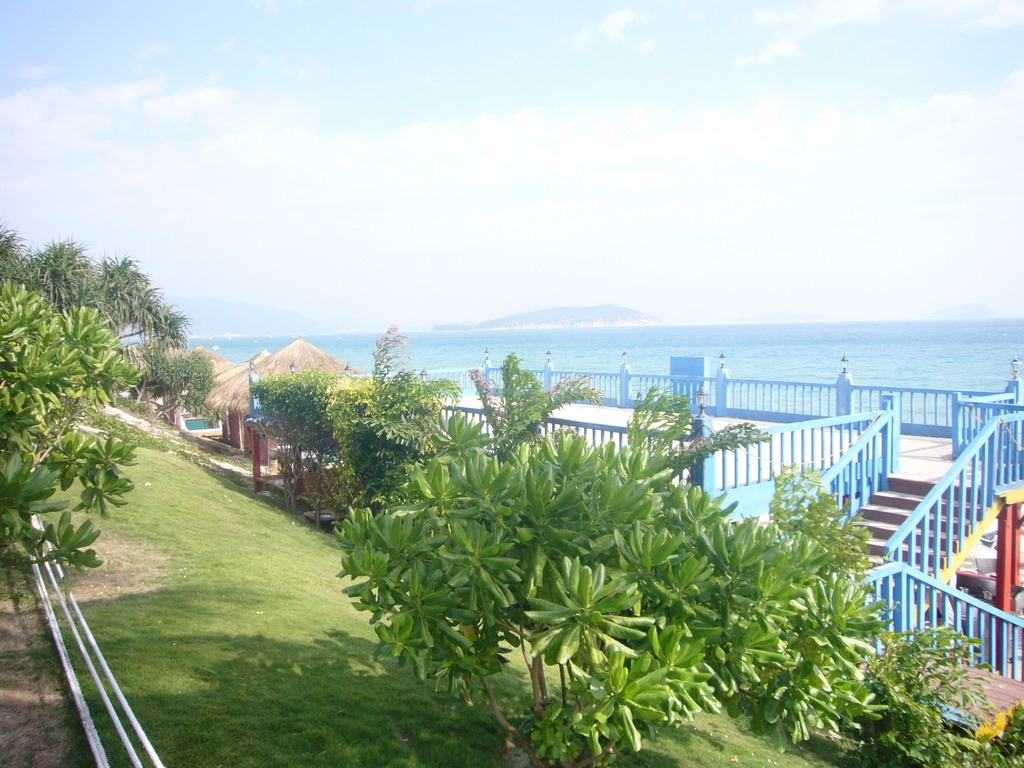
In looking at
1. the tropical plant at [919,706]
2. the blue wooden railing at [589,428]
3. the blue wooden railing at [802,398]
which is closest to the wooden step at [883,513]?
the blue wooden railing at [802,398]

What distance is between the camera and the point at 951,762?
509 cm

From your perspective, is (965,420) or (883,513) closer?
(883,513)

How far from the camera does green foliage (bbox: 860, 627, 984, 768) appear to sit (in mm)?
5168

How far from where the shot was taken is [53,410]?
5.50 meters

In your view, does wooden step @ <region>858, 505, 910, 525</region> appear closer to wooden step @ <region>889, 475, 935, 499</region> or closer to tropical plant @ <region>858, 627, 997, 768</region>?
wooden step @ <region>889, 475, 935, 499</region>

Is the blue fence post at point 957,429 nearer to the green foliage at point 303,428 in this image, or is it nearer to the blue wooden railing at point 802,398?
the blue wooden railing at point 802,398

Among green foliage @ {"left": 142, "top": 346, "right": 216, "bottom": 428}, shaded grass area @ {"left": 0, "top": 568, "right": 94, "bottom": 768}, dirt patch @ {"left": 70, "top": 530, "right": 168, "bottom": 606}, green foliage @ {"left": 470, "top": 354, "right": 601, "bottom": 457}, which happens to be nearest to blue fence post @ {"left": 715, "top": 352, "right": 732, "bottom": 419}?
green foliage @ {"left": 470, "top": 354, "right": 601, "bottom": 457}

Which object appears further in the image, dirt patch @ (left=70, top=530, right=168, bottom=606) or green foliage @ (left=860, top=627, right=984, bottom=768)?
dirt patch @ (left=70, top=530, right=168, bottom=606)

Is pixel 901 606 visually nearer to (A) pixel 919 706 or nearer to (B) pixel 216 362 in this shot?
(A) pixel 919 706

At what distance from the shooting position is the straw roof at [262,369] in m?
22.2

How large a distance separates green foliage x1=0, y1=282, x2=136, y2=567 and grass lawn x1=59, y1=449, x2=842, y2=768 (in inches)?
43.9

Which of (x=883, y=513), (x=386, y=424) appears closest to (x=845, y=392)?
(x=883, y=513)

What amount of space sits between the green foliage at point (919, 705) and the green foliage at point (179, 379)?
31426 mm

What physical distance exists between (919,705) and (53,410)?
21.7ft
